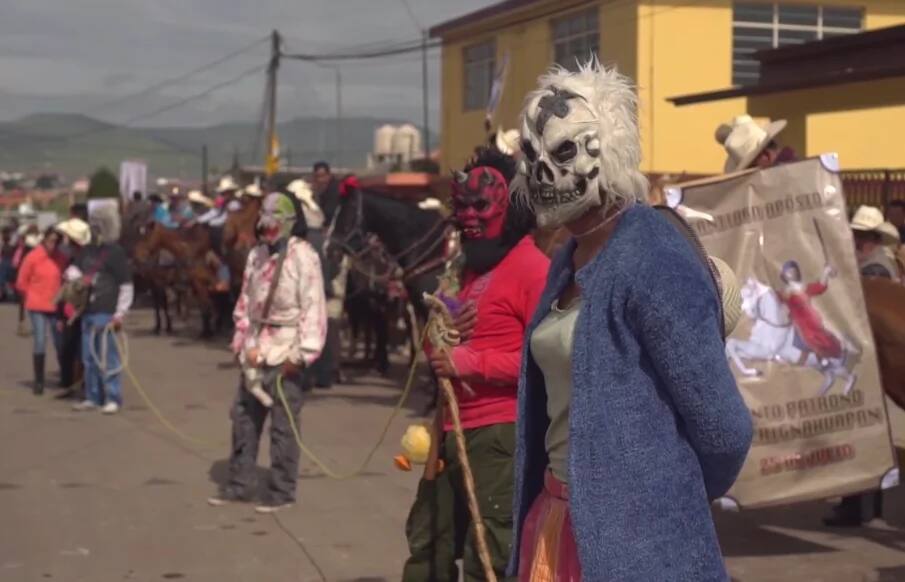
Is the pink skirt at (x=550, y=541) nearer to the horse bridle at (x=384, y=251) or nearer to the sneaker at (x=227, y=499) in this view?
the sneaker at (x=227, y=499)

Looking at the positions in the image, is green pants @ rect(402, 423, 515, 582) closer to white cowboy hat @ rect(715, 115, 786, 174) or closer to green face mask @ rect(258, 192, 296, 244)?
white cowboy hat @ rect(715, 115, 786, 174)

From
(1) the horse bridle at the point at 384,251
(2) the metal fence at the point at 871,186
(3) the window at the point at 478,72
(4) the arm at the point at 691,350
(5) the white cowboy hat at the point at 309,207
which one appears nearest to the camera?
(4) the arm at the point at 691,350

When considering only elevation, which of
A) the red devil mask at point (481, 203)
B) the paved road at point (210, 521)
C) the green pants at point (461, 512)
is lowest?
the paved road at point (210, 521)

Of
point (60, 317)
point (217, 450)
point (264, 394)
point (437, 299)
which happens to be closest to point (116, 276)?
point (60, 317)

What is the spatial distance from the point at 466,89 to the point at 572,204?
3141 cm

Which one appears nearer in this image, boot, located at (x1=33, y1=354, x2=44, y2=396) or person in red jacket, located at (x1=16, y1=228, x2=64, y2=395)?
person in red jacket, located at (x1=16, y1=228, x2=64, y2=395)

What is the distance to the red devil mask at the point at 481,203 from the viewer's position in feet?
19.3

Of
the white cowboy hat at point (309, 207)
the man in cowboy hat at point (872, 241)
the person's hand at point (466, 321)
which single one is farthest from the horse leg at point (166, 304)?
the person's hand at point (466, 321)

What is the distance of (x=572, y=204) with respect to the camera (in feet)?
11.7

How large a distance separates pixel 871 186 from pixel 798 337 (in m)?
8.42

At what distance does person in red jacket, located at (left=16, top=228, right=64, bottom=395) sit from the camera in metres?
17.2

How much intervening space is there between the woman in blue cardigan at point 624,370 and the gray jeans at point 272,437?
622 centimetres

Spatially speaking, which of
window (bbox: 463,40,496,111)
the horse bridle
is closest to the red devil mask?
the horse bridle

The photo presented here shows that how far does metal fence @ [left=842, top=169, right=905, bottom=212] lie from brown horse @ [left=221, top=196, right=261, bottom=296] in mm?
7615
